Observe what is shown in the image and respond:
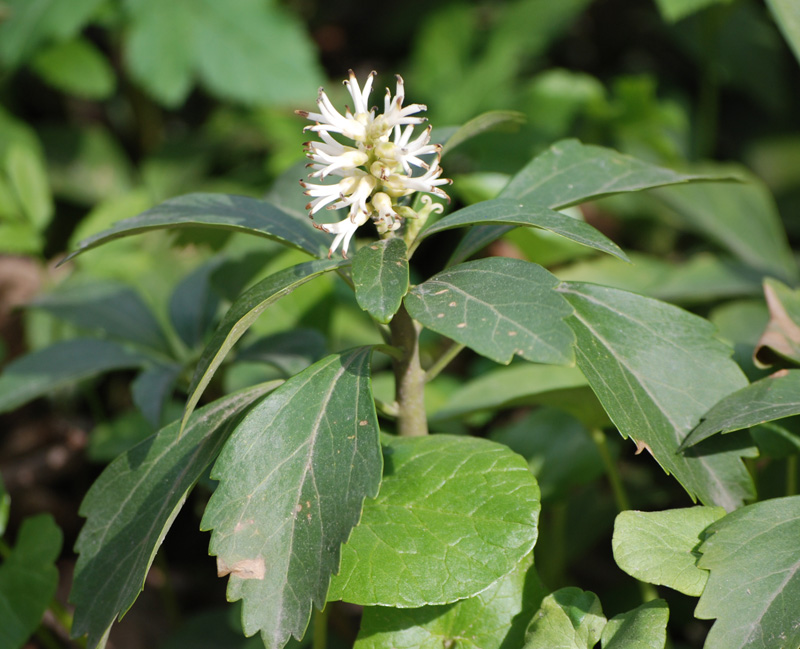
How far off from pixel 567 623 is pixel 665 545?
142mm

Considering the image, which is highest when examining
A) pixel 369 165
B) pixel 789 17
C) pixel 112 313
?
pixel 789 17

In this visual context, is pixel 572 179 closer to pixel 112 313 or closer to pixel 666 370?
pixel 666 370

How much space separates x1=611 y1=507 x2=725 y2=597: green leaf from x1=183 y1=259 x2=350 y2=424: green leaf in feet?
1.47

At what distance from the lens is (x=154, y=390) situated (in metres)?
1.20

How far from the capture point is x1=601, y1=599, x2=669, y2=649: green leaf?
74 cm

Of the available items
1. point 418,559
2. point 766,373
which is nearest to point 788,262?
point 766,373

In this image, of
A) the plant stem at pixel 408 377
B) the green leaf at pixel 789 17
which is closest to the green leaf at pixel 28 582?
the plant stem at pixel 408 377

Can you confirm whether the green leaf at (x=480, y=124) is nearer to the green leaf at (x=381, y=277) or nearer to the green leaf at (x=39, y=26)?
the green leaf at (x=381, y=277)

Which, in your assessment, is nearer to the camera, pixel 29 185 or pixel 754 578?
pixel 754 578

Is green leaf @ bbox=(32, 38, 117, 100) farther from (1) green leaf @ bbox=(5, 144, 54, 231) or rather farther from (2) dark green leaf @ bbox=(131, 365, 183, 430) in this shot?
(2) dark green leaf @ bbox=(131, 365, 183, 430)

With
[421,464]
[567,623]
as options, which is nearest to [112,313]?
[421,464]

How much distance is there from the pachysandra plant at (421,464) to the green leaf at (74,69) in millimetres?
1659

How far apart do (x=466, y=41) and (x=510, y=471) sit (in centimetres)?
222

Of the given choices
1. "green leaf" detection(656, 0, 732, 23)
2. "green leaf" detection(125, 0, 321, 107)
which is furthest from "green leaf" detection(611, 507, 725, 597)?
"green leaf" detection(125, 0, 321, 107)
